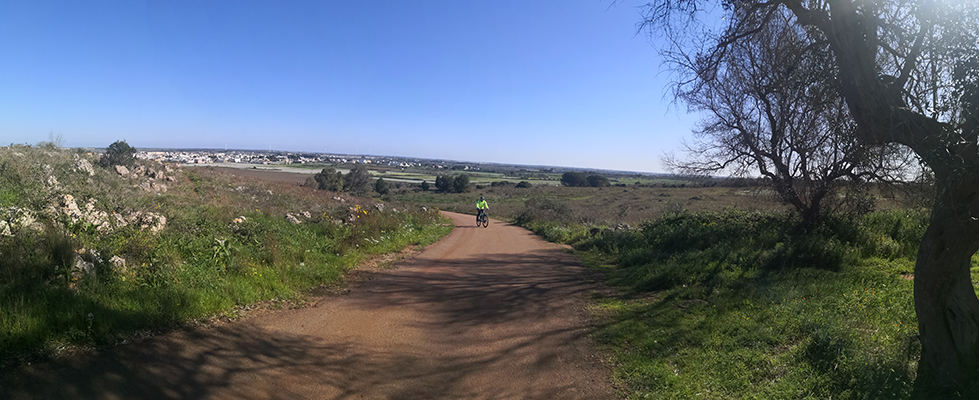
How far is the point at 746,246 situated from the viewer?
1127 cm

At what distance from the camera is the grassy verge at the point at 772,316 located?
4250mm

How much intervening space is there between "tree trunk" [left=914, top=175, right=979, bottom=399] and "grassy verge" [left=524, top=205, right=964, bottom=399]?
0.91ft

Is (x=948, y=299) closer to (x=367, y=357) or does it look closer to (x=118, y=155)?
(x=367, y=357)

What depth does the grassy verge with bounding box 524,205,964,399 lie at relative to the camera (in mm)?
4250

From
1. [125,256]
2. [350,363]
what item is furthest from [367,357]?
[125,256]

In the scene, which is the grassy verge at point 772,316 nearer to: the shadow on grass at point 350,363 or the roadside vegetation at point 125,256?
the shadow on grass at point 350,363

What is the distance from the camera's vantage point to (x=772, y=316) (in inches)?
232

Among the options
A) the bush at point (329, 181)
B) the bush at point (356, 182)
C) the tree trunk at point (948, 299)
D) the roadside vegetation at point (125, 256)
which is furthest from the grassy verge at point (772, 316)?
the bush at point (356, 182)

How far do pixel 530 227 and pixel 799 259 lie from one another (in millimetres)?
16047

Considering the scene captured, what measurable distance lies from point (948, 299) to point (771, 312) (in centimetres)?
244

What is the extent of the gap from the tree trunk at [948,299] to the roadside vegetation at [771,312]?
→ 28 centimetres

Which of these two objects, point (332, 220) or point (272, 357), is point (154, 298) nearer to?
point (272, 357)

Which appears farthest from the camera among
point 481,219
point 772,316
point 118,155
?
point 481,219

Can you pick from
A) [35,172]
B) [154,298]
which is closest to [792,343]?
[154,298]
